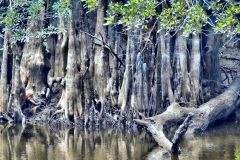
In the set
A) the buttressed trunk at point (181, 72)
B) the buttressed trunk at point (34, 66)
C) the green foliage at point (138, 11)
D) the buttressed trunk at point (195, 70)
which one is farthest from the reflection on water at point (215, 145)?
the buttressed trunk at point (34, 66)

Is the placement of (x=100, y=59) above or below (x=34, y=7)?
below

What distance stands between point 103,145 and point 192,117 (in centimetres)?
206

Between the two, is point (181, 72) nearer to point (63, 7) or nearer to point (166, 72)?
point (166, 72)

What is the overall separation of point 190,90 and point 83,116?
3006mm

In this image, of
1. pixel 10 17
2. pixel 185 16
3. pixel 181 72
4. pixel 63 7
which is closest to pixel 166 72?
pixel 181 72

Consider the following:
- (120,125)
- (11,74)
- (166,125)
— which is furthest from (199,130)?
(11,74)

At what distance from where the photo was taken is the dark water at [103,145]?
11080 mm

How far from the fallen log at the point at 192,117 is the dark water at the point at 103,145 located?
9.8 inches

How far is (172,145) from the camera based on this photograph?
1105 centimetres

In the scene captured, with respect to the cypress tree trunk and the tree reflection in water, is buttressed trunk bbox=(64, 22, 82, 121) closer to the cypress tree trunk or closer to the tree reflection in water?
the cypress tree trunk

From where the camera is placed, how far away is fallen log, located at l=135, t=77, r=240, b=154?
1181 centimetres

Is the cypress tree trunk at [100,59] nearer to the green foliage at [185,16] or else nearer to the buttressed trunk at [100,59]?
the buttressed trunk at [100,59]

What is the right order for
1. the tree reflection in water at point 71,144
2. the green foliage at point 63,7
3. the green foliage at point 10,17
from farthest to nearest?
the green foliage at point 63,7
the green foliage at point 10,17
the tree reflection in water at point 71,144

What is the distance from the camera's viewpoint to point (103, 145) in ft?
41.3
